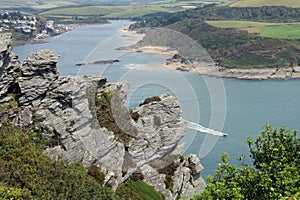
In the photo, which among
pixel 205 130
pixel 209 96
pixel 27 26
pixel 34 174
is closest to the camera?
pixel 34 174

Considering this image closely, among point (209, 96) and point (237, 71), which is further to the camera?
point (237, 71)

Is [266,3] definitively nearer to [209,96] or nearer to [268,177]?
[209,96]

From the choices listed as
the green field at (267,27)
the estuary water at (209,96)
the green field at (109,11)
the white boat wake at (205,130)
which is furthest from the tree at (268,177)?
the green field at (109,11)

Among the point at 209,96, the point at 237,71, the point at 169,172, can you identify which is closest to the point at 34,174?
the point at 169,172

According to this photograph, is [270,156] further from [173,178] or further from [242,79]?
[242,79]

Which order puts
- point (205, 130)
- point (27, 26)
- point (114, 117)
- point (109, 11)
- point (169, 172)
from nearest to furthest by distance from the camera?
point (114, 117)
point (169, 172)
point (205, 130)
point (27, 26)
point (109, 11)

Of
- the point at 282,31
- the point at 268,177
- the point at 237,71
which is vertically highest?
the point at 268,177

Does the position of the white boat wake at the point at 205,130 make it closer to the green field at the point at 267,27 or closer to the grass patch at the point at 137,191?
the grass patch at the point at 137,191

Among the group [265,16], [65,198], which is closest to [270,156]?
[65,198]

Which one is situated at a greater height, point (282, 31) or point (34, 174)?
point (34, 174)
